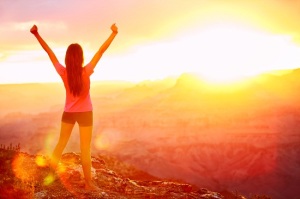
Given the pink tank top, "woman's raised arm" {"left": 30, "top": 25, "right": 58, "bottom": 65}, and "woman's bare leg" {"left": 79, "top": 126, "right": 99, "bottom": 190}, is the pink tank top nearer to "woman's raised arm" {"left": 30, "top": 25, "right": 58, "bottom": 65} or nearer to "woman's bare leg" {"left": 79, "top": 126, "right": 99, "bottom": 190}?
"woman's raised arm" {"left": 30, "top": 25, "right": 58, "bottom": 65}

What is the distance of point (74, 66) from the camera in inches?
184

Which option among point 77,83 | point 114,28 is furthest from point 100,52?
point 77,83

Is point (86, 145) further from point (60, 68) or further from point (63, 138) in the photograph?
point (60, 68)

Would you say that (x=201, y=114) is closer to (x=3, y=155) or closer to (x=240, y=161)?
(x=240, y=161)

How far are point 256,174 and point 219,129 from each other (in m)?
24.4

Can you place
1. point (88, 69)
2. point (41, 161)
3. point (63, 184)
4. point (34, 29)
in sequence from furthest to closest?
point (41, 161), point (63, 184), point (34, 29), point (88, 69)

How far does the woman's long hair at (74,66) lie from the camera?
466cm

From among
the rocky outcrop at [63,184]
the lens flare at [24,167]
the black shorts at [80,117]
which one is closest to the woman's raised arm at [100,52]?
the black shorts at [80,117]

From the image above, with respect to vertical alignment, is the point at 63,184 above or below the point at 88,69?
below

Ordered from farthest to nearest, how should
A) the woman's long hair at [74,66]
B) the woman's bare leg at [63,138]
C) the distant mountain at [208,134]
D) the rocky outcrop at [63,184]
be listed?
the distant mountain at [208,134], the rocky outcrop at [63,184], the woman's bare leg at [63,138], the woman's long hair at [74,66]

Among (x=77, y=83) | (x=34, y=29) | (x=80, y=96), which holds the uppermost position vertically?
(x=34, y=29)

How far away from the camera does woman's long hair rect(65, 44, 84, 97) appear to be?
4656mm

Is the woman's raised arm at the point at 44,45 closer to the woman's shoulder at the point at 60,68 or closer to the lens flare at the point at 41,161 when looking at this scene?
the woman's shoulder at the point at 60,68

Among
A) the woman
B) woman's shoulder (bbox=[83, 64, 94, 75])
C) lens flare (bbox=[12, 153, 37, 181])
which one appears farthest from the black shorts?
lens flare (bbox=[12, 153, 37, 181])
